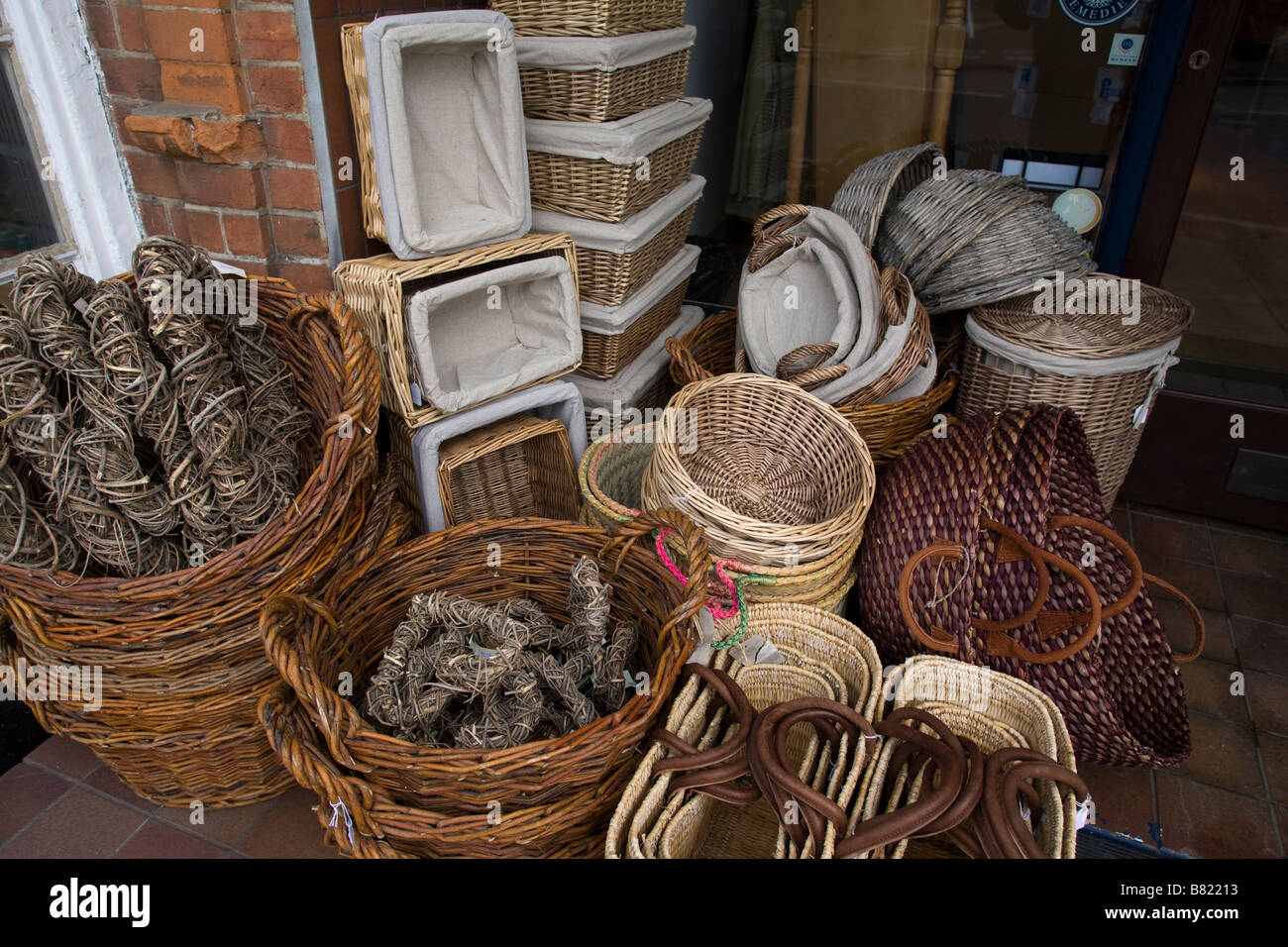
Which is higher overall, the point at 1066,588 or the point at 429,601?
the point at 429,601

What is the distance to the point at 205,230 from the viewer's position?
195 cm

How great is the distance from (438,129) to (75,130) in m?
0.83

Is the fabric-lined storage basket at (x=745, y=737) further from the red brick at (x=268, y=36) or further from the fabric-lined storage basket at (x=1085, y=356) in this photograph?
the red brick at (x=268, y=36)

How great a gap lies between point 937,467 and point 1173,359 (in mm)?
967

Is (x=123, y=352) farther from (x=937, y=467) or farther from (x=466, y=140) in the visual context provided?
(x=937, y=467)

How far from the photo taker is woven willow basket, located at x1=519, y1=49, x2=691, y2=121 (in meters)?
1.96

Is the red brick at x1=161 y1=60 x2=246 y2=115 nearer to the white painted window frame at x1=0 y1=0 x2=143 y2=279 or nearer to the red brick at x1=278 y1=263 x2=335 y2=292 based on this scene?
the white painted window frame at x1=0 y1=0 x2=143 y2=279

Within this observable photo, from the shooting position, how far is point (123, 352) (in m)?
1.34

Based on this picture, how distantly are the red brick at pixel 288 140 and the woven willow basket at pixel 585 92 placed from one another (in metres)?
0.53

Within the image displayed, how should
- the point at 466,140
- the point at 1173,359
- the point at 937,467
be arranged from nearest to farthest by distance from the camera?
the point at 937,467, the point at 466,140, the point at 1173,359

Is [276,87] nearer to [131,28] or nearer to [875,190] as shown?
[131,28]

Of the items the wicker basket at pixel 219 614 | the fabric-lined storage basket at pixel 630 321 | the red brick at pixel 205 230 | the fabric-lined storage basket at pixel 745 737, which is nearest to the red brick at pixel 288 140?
the red brick at pixel 205 230
